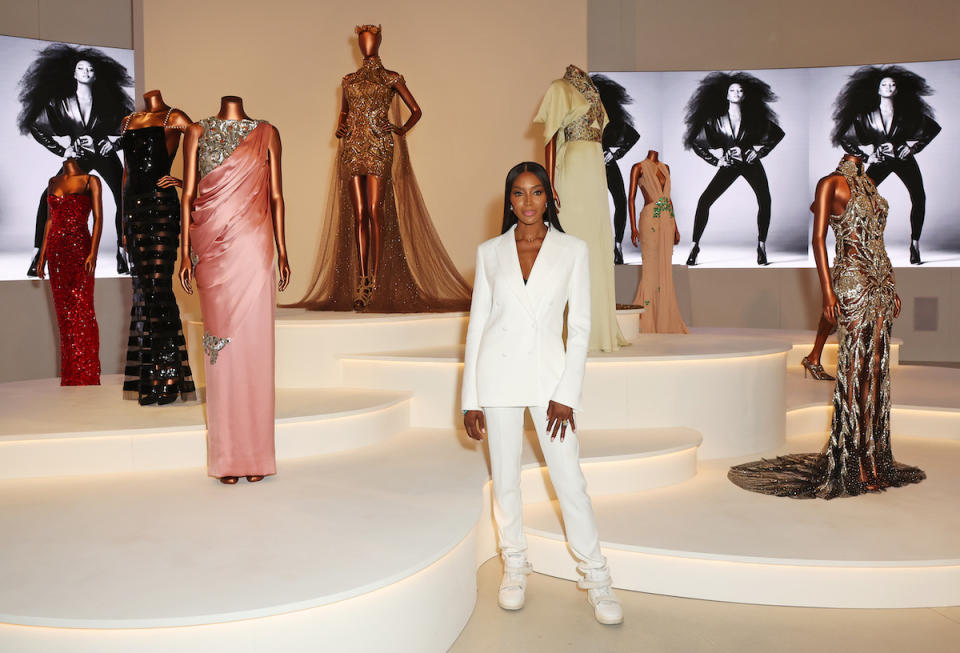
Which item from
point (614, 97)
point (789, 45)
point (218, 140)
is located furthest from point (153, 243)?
point (789, 45)

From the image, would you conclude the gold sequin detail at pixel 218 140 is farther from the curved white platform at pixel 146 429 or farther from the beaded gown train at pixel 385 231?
the beaded gown train at pixel 385 231

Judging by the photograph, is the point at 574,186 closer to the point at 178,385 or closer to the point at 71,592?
the point at 178,385

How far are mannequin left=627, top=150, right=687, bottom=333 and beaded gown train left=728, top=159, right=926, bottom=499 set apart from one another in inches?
124

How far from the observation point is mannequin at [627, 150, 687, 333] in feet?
22.6

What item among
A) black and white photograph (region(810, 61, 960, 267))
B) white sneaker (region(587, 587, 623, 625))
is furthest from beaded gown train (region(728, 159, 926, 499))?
black and white photograph (region(810, 61, 960, 267))

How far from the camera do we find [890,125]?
871 centimetres

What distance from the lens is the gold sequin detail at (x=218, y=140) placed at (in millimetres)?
3248

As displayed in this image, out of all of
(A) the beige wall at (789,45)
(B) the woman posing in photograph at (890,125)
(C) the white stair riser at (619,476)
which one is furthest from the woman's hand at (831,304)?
(B) the woman posing in photograph at (890,125)

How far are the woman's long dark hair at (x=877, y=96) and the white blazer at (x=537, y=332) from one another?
24.5 feet

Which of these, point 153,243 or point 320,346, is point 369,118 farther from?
point 153,243

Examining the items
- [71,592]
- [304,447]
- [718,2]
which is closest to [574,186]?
[304,447]

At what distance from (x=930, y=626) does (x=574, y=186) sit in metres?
3.15

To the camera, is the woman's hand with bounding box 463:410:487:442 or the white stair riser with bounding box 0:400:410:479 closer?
the woman's hand with bounding box 463:410:487:442

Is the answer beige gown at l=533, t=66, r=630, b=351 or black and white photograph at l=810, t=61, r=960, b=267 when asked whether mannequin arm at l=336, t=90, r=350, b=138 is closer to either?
beige gown at l=533, t=66, r=630, b=351
